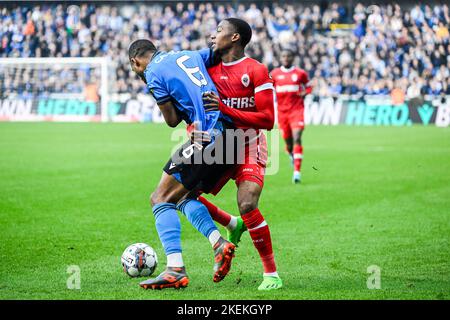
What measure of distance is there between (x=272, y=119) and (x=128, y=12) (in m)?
35.8

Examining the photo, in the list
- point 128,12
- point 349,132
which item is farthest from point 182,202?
point 128,12

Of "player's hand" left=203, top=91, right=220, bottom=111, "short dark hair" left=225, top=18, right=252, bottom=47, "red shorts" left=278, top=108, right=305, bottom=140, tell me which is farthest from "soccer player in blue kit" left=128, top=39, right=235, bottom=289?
"red shorts" left=278, top=108, right=305, bottom=140

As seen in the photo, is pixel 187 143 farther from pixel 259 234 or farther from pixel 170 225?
pixel 259 234

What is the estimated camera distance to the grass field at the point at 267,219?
687cm

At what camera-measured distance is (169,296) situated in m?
6.44

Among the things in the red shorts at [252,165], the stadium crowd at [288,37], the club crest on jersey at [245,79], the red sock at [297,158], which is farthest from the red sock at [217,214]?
the stadium crowd at [288,37]

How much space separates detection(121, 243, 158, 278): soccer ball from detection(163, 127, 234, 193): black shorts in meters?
0.84

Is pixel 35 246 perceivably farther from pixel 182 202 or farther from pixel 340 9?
pixel 340 9

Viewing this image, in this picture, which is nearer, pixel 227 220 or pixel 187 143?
pixel 187 143

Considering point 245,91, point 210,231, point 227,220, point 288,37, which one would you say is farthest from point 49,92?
point 245,91

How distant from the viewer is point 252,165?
7.11m

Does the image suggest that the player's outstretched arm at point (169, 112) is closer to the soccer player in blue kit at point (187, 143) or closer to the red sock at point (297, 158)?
the soccer player in blue kit at point (187, 143)

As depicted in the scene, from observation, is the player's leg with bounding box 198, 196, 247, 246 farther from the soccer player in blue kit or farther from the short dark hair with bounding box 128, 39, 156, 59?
the short dark hair with bounding box 128, 39, 156, 59

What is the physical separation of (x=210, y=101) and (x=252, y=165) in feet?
2.63
